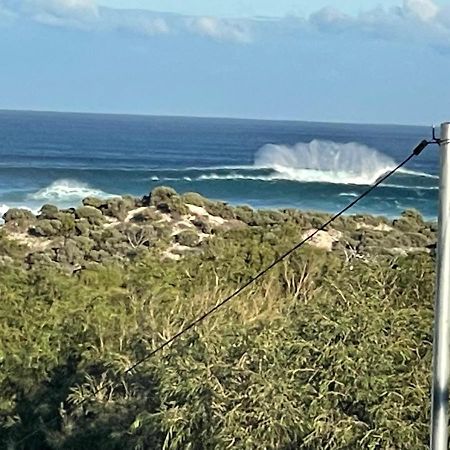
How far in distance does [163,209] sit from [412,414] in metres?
23.6

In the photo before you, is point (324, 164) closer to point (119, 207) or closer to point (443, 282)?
point (119, 207)

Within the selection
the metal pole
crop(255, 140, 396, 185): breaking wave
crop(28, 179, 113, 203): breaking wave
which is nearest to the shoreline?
crop(28, 179, 113, 203): breaking wave

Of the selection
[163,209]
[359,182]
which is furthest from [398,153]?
[163,209]

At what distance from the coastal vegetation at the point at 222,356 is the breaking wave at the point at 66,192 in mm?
30347

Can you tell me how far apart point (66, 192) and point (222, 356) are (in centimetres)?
4082

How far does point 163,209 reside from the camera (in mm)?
33781

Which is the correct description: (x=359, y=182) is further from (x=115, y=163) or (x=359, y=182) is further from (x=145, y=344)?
(x=145, y=344)

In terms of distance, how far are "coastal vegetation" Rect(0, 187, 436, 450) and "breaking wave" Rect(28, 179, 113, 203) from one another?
30347 millimetres

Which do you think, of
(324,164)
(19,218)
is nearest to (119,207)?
(19,218)

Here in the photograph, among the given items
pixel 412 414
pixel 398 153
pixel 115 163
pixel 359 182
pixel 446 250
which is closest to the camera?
pixel 446 250

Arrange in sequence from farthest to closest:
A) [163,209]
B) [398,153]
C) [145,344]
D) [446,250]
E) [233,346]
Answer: [398,153] → [163,209] → [145,344] → [233,346] → [446,250]

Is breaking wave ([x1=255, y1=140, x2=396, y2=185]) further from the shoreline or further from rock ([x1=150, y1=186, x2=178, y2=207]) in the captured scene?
rock ([x1=150, y1=186, x2=178, y2=207])

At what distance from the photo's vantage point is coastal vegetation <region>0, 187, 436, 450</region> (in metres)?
10.6

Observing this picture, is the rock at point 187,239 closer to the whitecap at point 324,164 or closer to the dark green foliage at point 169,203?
the dark green foliage at point 169,203
